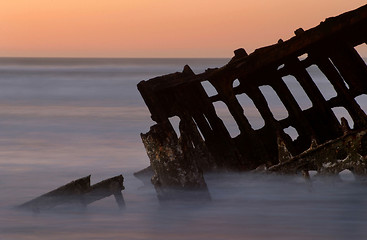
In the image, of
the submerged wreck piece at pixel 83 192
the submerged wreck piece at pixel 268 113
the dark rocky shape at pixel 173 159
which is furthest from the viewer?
the submerged wreck piece at pixel 83 192

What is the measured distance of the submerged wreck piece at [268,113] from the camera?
670cm

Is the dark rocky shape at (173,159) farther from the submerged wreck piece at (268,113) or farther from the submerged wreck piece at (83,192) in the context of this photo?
the submerged wreck piece at (83,192)

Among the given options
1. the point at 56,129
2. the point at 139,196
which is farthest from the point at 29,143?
the point at 139,196

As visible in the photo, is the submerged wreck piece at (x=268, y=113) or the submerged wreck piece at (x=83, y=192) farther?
the submerged wreck piece at (x=83, y=192)

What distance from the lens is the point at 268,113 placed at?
713 centimetres

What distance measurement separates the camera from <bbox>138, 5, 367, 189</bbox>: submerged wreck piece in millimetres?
6695

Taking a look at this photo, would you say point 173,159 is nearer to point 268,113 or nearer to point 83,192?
point 83,192

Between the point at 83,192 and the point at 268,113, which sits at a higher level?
the point at 268,113

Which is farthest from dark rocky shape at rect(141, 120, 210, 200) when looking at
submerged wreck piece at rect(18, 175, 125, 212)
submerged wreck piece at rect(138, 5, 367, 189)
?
submerged wreck piece at rect(18, 175, 125, 212)

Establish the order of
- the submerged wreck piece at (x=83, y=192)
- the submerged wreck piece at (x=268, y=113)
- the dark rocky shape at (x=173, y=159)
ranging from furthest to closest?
the submerged wreck piece at (x=83, y=192), the dark rocky shape at (x=173, y=159), the submerged wreck piece at (x=268, y=113)

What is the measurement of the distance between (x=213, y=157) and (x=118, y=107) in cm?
2007

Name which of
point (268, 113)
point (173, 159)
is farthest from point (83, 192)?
point (268, 113)

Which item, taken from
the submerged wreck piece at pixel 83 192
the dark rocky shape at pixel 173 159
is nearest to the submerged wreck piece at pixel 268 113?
the dark rocky shape at pixel 173 159

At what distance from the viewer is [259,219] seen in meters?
7.12
